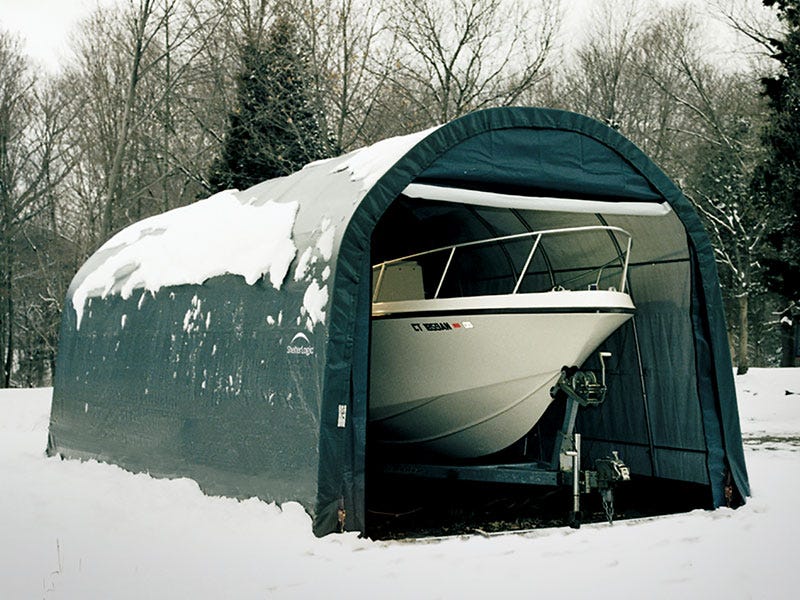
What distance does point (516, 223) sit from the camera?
10516 mm

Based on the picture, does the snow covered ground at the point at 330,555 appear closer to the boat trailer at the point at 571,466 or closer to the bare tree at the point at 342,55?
the boat trailer at the point at 571,466

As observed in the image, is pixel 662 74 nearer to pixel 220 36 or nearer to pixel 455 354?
pixel 220 36

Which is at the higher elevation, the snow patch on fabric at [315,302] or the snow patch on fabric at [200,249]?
the snow patch on fabric at [200,249]

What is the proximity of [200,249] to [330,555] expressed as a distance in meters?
4.18

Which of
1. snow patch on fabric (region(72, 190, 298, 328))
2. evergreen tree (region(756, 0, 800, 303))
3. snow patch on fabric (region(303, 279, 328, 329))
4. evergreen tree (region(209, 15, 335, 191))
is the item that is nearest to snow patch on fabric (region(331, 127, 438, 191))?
snow patch on fabric (region(72, 190, 298, 328))

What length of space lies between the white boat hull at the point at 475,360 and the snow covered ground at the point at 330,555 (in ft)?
4.93

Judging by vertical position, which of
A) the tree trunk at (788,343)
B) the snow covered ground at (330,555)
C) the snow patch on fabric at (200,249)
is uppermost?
the tree trunk at (788,343)

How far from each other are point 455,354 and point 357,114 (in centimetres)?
1571

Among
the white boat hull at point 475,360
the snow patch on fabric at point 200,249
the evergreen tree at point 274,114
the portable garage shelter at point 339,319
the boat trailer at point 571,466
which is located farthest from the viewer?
the evergreen tree at point 274,114

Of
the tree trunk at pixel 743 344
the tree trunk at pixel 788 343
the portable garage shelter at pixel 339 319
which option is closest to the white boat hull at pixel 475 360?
→ the portable garage shelter at pixel 339 319

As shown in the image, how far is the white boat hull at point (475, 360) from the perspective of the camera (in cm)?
826

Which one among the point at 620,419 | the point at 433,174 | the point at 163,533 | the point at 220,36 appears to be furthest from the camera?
the point at 220,36

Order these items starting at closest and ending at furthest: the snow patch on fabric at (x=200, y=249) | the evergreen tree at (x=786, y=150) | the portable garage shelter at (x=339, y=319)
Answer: the portable garage shelter at (x=339, y=319), the snow patch on fabric at (x=200, y=249), the evergreen tree at (x=786, y=150)

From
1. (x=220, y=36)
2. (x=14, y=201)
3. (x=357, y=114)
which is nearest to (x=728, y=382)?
(x=357, y=114)
